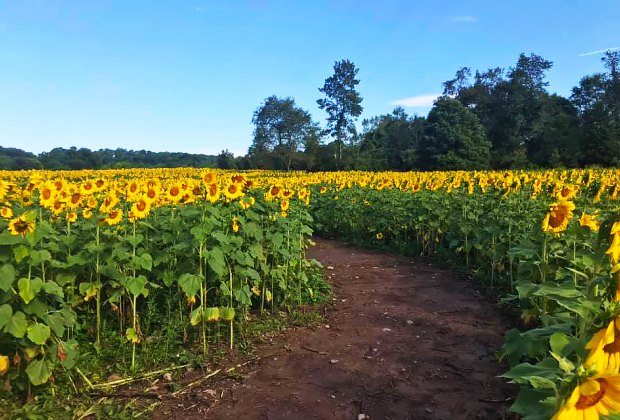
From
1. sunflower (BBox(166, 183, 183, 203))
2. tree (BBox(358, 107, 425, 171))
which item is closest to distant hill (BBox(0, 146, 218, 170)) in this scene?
tree (BBox(358, 107, 425, 171))

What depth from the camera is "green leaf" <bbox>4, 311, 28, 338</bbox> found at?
9.54 feet

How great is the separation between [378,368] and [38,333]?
8.51ft

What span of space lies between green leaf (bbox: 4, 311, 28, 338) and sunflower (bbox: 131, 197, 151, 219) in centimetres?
129

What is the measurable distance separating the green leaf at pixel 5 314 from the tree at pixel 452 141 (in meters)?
37.2

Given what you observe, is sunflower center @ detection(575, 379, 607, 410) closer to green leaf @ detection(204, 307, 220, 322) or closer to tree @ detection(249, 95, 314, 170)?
green leaf @ detection(204, 307, 220, 322)

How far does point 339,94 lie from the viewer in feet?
215

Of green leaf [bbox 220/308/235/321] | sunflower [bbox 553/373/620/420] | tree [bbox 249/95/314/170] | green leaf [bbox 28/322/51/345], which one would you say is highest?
tree [bbox 249/95/314/170]

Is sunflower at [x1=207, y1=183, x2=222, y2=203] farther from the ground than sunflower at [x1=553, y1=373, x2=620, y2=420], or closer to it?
farther from the ground

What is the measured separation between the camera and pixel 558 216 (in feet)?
11.7

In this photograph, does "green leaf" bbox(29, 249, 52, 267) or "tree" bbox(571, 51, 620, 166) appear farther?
"tree" bbox(571, 51, 620, 166)

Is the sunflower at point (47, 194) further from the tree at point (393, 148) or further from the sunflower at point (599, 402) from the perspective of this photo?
the tree at point (393, 148)

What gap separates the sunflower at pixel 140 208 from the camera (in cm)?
409

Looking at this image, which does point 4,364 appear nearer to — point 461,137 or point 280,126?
point 461,137

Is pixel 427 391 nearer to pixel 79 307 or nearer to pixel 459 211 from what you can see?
pixel 79 307
